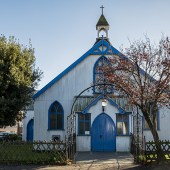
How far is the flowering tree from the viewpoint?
15172 millimetres

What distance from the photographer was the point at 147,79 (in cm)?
1652

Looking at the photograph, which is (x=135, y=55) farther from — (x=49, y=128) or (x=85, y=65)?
(x=49, y=128)

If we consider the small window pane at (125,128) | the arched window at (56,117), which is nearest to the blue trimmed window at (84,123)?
the arched window at (56,117)

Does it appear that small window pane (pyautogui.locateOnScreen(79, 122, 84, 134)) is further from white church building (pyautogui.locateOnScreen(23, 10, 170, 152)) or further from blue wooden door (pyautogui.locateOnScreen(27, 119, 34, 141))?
blue wooden door (pyautogui.locateOnScreen(27, 119, 34, 141))

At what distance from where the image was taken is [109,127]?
23.1 m

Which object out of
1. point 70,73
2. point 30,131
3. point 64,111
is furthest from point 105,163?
point 30,131

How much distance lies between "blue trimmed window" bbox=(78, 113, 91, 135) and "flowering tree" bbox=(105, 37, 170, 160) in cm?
750

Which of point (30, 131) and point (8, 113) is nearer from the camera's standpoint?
point (8, 113)

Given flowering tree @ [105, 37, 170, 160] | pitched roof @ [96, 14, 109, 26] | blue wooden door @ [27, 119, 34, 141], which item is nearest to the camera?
flowering tree @ [105, 37, 170, 160]

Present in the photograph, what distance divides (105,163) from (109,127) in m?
6.57

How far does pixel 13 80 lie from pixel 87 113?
6469mm

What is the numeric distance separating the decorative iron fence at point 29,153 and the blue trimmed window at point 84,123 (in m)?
6.02

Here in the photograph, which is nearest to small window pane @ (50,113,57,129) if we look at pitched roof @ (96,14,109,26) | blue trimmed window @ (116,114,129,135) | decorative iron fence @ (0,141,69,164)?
blue trimmed window @ (116,114,129,135)

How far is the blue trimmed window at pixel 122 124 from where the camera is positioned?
22859 mm
